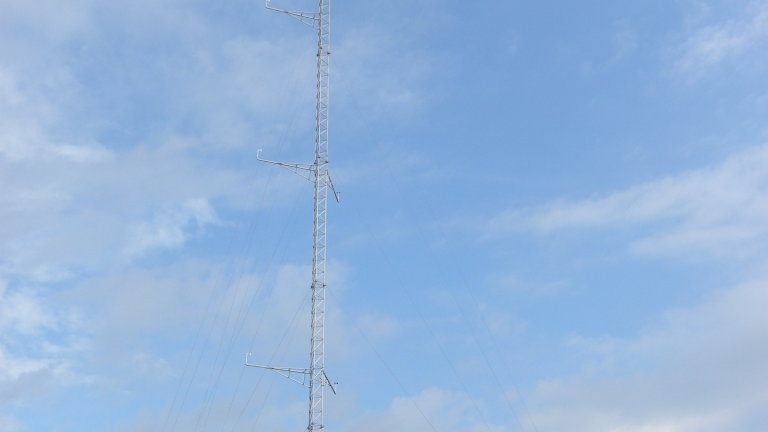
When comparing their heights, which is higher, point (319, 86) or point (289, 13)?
point (289, 13)

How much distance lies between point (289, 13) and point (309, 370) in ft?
75.9

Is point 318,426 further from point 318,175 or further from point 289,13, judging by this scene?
point 289,13

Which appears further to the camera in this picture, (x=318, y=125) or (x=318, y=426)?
(x=318, y=125)

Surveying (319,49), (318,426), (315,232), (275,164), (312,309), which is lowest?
(318,426)

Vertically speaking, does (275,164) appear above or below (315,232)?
above

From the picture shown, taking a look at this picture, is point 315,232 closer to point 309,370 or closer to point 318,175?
point 318,175

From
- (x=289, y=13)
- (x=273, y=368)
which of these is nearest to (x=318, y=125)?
(x=289, y=13)

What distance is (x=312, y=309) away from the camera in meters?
71.3

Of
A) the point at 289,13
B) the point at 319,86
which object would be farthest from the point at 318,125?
the point at 289,13

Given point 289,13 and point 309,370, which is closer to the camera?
point 309,370

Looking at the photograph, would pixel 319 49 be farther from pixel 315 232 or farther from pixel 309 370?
pixel 309 370

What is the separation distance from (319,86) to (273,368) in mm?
17783

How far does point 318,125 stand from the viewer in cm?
7494

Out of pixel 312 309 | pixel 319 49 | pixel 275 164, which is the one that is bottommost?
pixel 312 309
